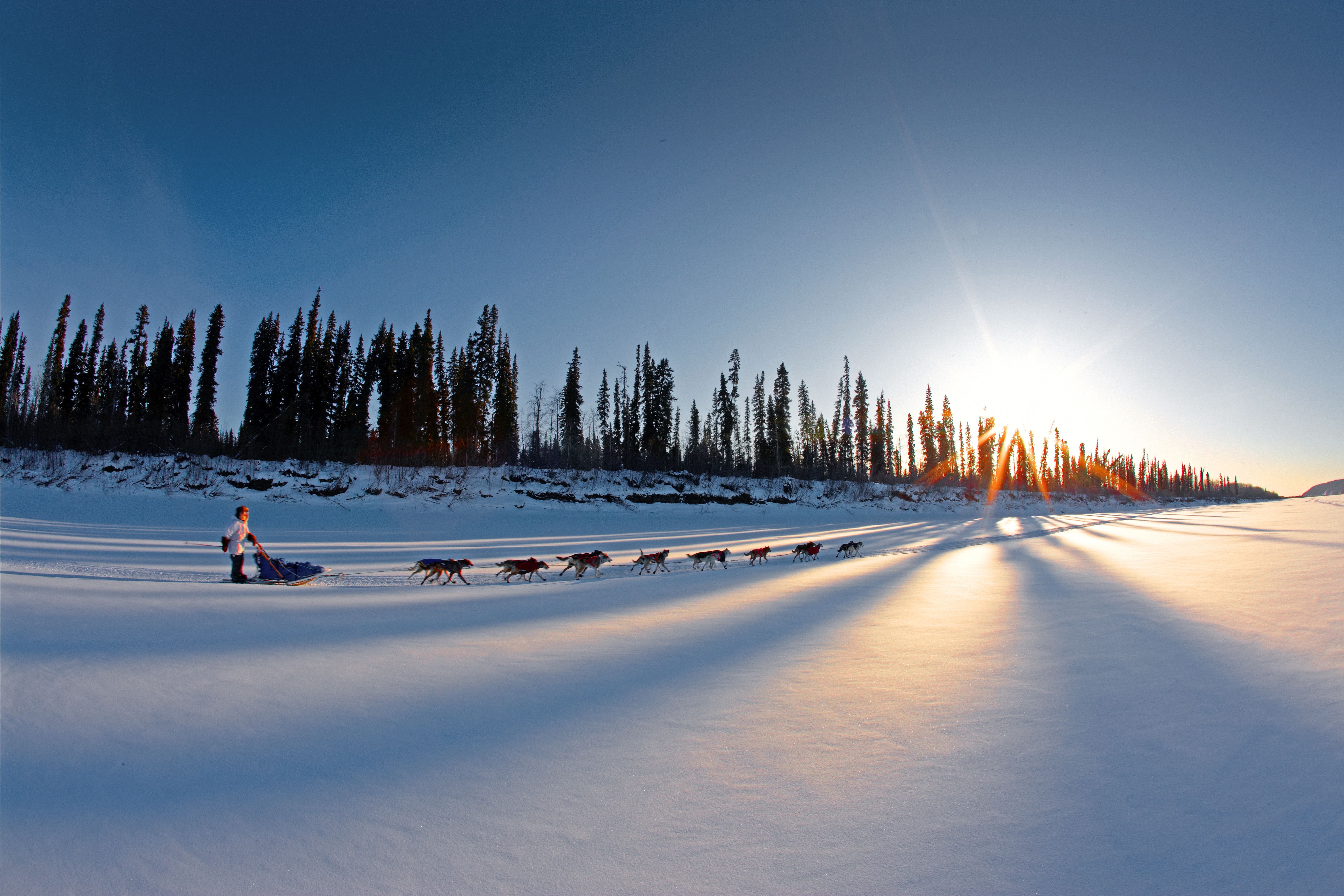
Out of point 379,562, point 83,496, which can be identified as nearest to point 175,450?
point 83,496

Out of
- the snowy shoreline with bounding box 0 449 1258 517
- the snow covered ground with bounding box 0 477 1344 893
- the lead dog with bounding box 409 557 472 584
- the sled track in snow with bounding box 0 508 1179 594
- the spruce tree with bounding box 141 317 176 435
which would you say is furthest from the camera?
the spruce tree with bounding box 141 317 176 435

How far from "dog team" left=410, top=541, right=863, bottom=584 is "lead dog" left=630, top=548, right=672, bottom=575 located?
0.01 meters

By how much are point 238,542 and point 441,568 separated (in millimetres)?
3296

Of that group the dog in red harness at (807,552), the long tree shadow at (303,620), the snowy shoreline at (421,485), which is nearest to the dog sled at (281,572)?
the long tree shadow at (303,620)

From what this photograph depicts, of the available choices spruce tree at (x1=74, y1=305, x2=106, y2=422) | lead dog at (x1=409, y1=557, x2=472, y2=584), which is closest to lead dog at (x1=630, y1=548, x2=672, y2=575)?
lead dog at (x1=409, y1=557, x2=472, y2=584)

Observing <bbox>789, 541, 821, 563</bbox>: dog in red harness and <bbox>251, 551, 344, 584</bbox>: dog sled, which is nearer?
<bbox>251, 551, 344, 584</bbox>: dog sled

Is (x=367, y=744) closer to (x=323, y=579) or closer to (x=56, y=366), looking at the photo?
(x=323, y=579)

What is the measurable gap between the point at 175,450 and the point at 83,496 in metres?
6.73

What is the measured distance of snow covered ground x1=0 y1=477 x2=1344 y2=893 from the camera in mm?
2266

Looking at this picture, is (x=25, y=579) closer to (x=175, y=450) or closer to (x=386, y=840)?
(x=386, y=840)

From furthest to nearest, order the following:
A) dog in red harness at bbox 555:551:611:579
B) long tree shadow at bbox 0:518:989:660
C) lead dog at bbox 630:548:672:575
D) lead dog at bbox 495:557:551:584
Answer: lead dog at bbox 630:548:672:575 → dog in red harness at bbox 555:551:611:579 → lead dog at bbox 495:557:551:584 → long tree shadow at bbox 0:518:989:660

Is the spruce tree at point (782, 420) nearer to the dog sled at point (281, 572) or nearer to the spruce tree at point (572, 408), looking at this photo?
the spruce tree at point (572, 408)

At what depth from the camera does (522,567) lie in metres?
9.84

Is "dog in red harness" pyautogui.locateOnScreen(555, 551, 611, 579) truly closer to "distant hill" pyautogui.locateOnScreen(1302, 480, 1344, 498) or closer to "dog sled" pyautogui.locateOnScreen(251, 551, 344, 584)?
"dog sled" pyautogui.locateOnScreen(251, 551, 344, 584)
